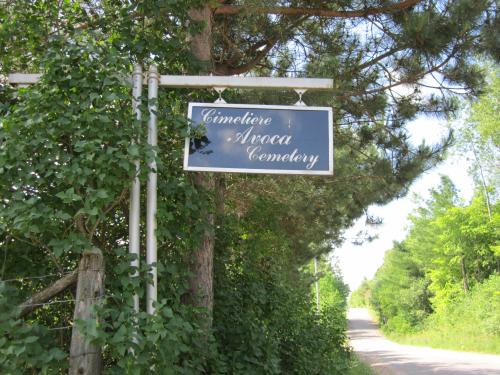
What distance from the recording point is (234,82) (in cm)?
365

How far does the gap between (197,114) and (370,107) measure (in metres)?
4.13

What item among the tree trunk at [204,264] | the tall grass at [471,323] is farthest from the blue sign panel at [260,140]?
the tall grass at [471,323]

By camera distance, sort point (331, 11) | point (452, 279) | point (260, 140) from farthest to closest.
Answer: point (452, 279), point (331, 11), point (260, 140)

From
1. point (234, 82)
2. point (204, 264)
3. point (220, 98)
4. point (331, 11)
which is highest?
point (331, 11)

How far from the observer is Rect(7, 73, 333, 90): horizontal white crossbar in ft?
12.0

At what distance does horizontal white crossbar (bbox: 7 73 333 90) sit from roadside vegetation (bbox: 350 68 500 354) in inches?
705

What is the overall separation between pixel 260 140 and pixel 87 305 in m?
1.54

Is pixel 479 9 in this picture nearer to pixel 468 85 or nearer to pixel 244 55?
pixel 468 85

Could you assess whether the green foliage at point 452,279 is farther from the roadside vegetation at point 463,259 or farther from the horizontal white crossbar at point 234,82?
the horizontal white crossbar at point 234,82

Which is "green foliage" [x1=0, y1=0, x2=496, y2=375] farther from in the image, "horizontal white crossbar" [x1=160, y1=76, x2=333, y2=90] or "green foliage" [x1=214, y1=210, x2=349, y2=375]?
"horizontal white crossbar" [x1=160, y1=76, x2=333, y2=90]

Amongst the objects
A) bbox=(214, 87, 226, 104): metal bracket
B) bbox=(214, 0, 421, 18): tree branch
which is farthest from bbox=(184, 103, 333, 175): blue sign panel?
bbox=(214, 0, 421, 18): tree branch

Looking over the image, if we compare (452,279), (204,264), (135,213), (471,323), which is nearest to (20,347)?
(135,213)

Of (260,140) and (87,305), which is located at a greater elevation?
(260,140)

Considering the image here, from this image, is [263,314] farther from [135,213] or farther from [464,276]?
[464,276]
